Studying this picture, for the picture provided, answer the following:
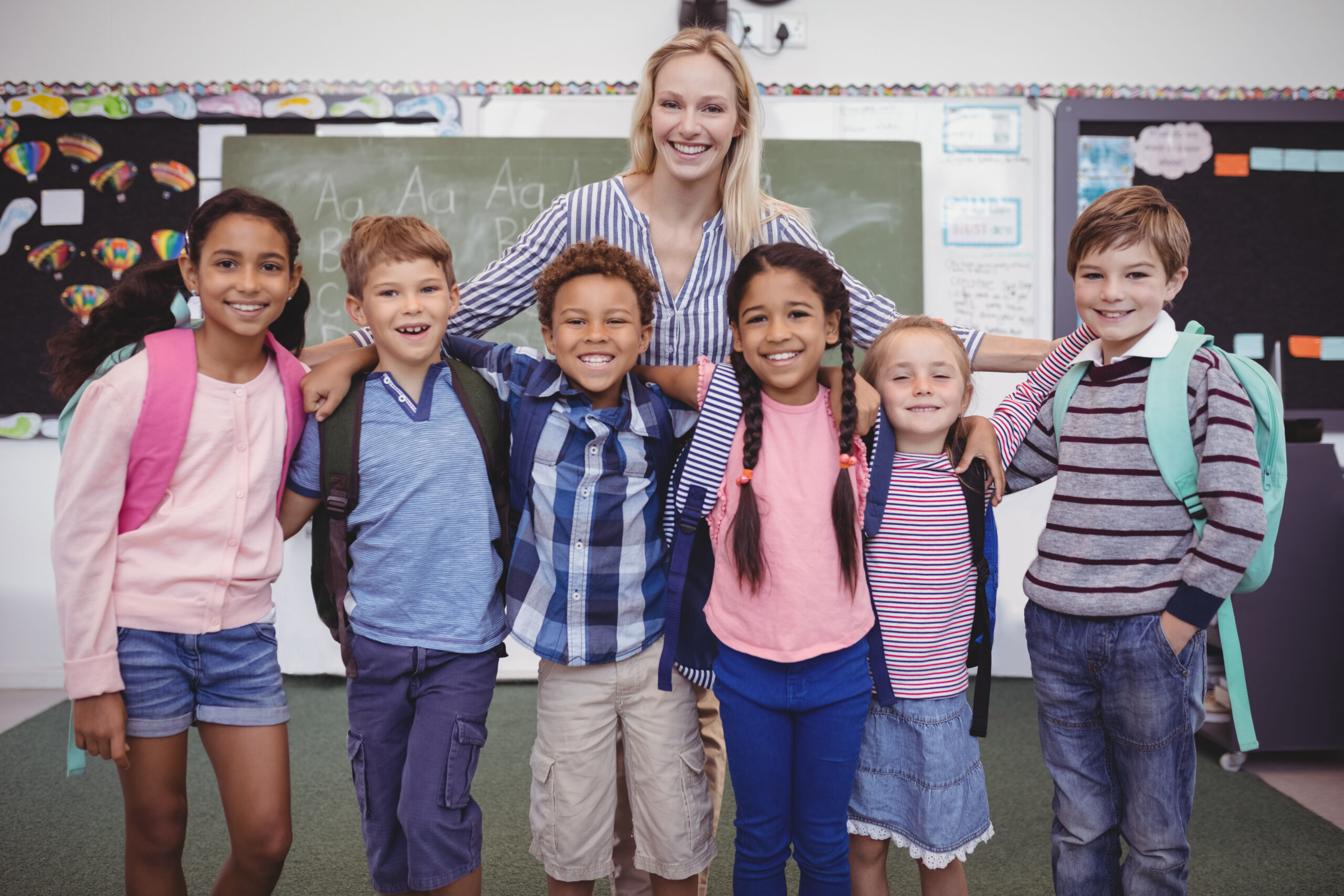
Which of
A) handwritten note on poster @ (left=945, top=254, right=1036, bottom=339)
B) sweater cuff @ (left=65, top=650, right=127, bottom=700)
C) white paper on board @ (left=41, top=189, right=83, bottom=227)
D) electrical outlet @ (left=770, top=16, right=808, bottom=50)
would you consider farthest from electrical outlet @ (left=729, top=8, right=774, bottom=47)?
sweater cuff @ (left=65, top=650, right=127, bottom=700)

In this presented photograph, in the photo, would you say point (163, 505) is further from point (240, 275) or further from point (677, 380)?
point (677, 380)

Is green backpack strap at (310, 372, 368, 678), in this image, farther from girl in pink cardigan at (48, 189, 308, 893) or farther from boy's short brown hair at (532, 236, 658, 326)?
boy's short brown hair at (532, 236, 658, 326)

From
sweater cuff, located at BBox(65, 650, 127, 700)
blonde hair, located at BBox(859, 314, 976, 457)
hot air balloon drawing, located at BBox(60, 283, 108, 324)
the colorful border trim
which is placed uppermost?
the colorful border trim

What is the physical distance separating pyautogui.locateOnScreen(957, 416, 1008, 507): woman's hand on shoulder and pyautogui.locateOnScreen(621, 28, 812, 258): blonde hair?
53 cm

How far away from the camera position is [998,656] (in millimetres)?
3342

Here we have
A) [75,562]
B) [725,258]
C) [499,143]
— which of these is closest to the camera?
[75,562]

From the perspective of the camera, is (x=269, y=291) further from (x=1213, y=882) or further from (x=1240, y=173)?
(x=1240, y=173)

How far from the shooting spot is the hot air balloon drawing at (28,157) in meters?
3.22

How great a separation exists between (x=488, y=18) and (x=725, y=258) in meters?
2.18

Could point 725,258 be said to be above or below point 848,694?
above

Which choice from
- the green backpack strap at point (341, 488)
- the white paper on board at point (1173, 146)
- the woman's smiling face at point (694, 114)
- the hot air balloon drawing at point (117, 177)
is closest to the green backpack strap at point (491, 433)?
the green backpack strap at point (341, 488)

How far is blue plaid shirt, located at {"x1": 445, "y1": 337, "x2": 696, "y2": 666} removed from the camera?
1374 millimetres

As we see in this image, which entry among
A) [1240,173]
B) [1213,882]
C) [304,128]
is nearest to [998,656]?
[1213,882]

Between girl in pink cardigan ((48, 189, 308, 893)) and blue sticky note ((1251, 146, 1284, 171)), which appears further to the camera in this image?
blue sticky note ((1251, 146, 1284, 171))
